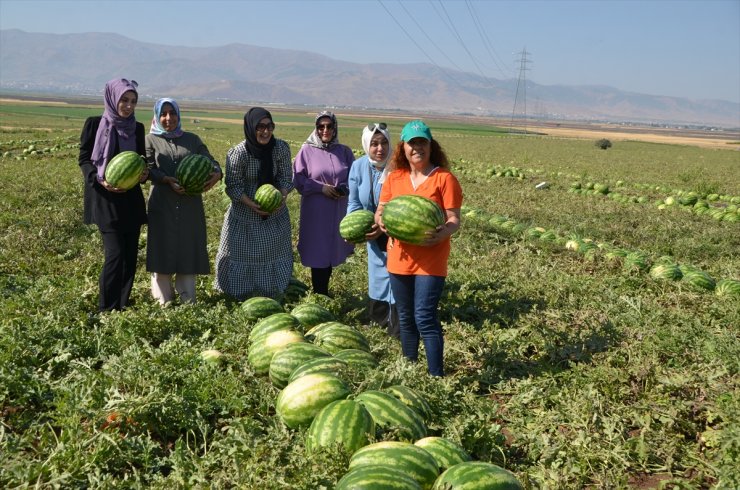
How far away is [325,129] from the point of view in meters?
6.64

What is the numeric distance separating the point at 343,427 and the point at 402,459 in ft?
1.38

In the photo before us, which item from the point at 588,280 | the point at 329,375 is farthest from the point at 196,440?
the point at 588,280

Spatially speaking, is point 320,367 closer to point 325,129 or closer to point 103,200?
point 103,200

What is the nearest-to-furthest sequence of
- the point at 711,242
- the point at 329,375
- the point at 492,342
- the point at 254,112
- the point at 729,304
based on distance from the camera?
the point at 329,375
the point at 492,342
the point at 254,112
the point at 729,304
the point at 711,242

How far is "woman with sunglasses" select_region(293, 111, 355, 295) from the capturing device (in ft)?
22.1

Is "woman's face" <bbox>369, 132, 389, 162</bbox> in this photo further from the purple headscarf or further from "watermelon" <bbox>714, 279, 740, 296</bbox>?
"watermelon" <bbox>714, 279, 740, 296</bbox>

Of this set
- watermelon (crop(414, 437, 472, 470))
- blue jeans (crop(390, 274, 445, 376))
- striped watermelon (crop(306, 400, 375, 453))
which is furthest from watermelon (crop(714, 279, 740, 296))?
striped watermelon (crop(306, 400, 375, 453))

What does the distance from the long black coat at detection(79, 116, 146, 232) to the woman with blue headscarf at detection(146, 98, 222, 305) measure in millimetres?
169

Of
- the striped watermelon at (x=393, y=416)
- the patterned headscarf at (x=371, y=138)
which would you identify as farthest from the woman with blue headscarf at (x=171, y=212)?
the striped watermelon at (x=393, y=416)

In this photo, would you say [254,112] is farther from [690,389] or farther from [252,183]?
[690,389]

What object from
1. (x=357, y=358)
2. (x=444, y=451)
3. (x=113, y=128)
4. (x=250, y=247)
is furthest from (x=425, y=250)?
(x=113, y=128)

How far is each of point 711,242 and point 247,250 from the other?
7788 mm

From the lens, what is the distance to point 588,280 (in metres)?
7.78

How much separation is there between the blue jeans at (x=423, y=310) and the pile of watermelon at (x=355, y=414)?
0.44 metres
